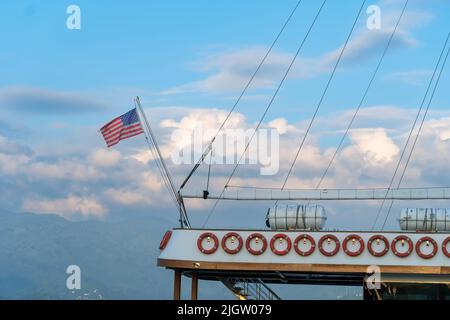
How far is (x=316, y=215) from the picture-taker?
45781mm

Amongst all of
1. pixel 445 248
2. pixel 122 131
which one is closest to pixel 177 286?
pixel 122 131

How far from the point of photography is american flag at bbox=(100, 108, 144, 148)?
4903 centimetres

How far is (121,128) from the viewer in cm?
4909

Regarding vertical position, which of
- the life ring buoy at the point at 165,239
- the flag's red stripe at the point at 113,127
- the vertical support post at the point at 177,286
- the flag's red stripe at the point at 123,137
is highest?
the flag's red stripe at the point at 113,127

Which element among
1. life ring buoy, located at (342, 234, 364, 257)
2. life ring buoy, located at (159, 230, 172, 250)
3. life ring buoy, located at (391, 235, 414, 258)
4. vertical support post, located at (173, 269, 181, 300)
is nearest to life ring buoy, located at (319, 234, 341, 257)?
life ring buoy, located at (342, 234, 364, 257)

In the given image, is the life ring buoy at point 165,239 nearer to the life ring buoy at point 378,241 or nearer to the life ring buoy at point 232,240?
the life ring buoy at point 232,240

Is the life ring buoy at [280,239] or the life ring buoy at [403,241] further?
the life ring buoy at [280,239]

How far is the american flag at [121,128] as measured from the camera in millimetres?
49031

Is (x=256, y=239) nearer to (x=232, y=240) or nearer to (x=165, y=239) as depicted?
(x=232, y=240)

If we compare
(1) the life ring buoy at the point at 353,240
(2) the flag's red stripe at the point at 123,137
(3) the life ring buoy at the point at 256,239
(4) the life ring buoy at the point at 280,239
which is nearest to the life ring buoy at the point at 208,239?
(3) the life ring buoy at the point at 256,239
